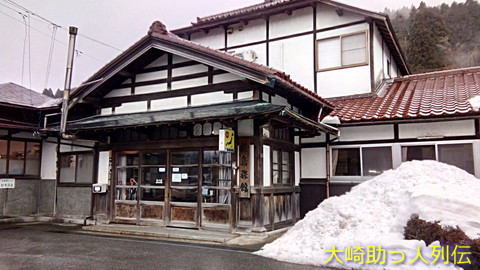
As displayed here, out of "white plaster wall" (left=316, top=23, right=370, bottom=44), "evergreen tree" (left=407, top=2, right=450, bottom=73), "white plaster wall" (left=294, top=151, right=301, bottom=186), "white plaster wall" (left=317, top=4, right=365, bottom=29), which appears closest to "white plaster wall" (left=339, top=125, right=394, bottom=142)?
"white plaster wall" (left=294, top=151, right=301, bottom=186)

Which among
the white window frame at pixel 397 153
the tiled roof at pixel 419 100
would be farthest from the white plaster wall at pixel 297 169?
the tiled roof at pixel 419 100

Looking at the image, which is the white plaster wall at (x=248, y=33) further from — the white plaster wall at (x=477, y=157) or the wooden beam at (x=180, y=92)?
the white plaster wall at (x=477, y=157)

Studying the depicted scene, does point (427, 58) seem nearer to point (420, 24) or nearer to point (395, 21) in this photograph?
point (420, 24)

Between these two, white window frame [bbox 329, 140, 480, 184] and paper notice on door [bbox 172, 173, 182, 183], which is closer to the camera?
white window frame [bbox 329, 140, 480, 184]

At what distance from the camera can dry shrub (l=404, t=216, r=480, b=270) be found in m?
5.23

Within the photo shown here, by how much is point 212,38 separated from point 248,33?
1.67 metres

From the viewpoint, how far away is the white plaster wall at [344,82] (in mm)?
12336

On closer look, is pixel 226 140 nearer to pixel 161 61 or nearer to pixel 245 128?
pixel 245 128

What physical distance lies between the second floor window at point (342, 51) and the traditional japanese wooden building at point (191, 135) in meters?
2.30

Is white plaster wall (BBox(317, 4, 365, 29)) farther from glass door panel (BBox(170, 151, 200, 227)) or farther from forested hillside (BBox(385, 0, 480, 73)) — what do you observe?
forested hillside (BBox(385, 0, 480, 73))

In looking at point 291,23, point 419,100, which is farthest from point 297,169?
point 291,23

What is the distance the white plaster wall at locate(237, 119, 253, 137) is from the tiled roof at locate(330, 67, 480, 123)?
2.99 m

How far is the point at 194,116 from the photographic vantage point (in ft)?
29.5

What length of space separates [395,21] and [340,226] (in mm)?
44229
